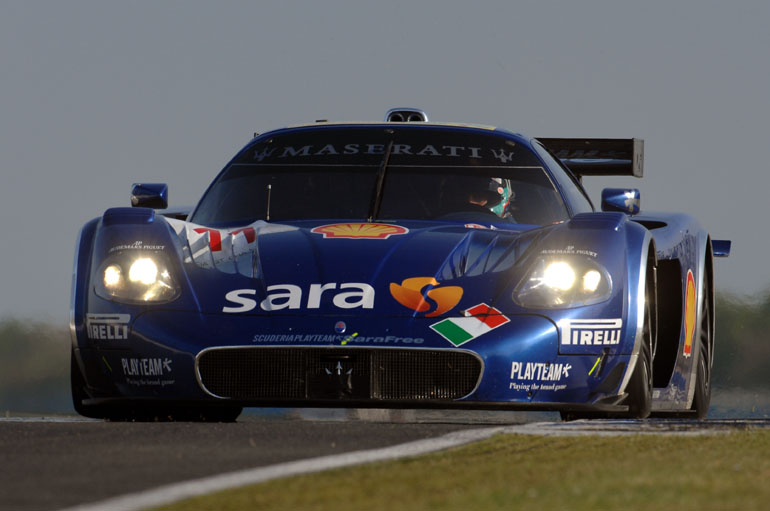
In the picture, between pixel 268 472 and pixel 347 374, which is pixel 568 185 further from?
pixel 268 472

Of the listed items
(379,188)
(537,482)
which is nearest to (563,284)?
(379,188)

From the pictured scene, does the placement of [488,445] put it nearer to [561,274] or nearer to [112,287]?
[561,274]

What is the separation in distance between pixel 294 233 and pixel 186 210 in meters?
2.03

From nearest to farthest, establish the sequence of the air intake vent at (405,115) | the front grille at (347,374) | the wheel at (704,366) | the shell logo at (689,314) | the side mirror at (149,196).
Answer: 1. the front grille at (347,374)
2. the shell logo at (689,314)
3. the side mirror at (149,196)
4. the wheel at (704,366)
5. the air intake vent at (405,115)

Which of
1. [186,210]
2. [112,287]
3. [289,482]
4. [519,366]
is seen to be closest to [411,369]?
[519,366]

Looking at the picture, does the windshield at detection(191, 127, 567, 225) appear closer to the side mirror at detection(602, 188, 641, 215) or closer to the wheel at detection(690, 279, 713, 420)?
the side mirror at detection(602, 188, 641, 215)

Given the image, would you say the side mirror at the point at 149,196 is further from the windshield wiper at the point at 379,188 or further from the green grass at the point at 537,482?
the green grass at the point at 537,482

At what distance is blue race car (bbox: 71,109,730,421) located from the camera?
591 cm

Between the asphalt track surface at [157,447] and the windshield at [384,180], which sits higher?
the windshield at [384,180]

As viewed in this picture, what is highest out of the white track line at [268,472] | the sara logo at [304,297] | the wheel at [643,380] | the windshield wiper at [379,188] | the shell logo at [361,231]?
the windshield wiper at [379,188]

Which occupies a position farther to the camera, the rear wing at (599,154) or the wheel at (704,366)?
the rear wing at (599,154)

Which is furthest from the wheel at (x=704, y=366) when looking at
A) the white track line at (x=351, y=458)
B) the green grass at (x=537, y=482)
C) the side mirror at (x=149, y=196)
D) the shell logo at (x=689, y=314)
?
the green grass at (x=537, y=482)

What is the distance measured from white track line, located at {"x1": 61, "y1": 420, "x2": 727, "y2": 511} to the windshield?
130cm

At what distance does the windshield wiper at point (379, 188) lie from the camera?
7188 mm
